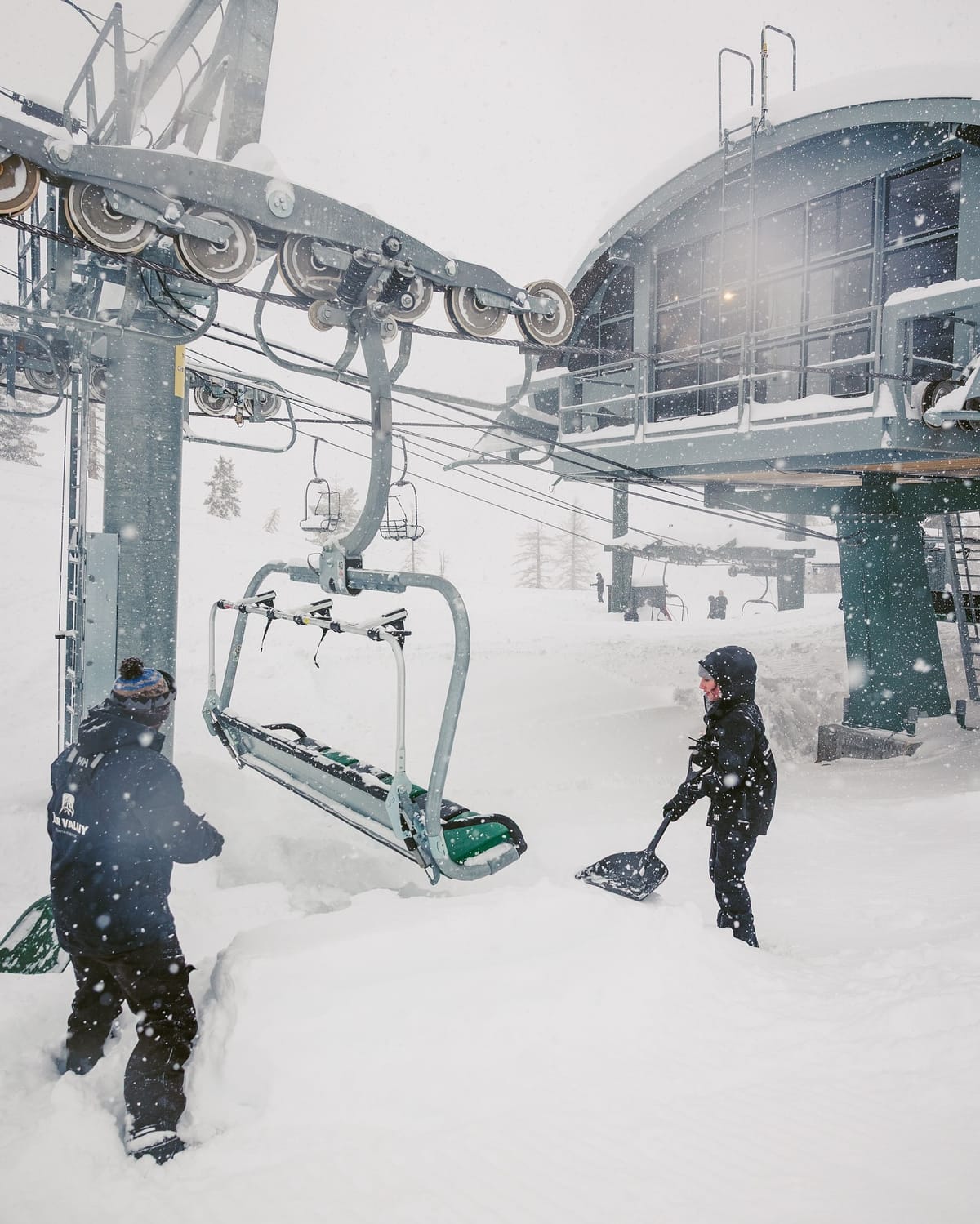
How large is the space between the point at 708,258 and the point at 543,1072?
12.3 m

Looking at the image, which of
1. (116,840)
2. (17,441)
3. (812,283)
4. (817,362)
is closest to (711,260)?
(812,283)

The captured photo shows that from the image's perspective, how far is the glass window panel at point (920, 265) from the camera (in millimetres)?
10148

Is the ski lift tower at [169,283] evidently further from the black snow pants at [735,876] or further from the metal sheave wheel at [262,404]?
the metal sheave wheel at [262,404]

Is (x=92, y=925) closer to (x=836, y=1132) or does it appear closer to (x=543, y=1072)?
(x=543, y=1072)

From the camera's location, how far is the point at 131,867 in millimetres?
2943

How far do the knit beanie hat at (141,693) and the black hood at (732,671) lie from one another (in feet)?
9.63

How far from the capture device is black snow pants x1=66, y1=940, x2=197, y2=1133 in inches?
109

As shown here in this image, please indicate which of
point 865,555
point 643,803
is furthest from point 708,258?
point 643,803

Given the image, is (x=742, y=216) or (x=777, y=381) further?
(x=777, y=381)

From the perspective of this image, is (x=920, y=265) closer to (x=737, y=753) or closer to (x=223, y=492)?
(x=737, y=753)

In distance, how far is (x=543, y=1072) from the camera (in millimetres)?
2982

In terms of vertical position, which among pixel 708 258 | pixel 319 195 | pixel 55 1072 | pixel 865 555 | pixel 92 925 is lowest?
pixel 55 1072

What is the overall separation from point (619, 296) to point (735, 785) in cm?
1159

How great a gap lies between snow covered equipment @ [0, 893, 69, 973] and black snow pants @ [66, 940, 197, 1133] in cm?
85
